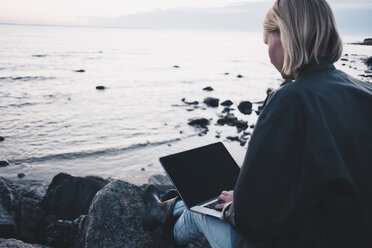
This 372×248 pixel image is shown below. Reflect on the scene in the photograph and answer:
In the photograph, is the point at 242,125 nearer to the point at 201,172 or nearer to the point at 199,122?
the point at 199,122

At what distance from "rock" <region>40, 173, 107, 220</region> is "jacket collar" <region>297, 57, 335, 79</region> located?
4.80 metres

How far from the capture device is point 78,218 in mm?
4777

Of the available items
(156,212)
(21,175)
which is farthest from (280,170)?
(21,175)

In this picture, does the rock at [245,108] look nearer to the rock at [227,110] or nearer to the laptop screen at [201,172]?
the rock at [227,110]

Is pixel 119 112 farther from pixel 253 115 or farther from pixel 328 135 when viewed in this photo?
pixel 328 135

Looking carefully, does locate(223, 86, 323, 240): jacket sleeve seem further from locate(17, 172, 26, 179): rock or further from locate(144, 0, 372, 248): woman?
locate(17, 172, 26, 179): rock

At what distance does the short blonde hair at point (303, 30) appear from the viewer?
1743mm

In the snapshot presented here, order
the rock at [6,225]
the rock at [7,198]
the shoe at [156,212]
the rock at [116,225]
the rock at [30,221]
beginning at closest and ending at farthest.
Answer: the shoe at [156,212], the rock at [116,225], the rock at [6,225], the rock at [30,221], the rock at [7,198]

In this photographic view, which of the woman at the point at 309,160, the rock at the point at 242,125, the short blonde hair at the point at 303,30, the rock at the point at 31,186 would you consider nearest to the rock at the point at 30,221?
the rock at the point at 31,186

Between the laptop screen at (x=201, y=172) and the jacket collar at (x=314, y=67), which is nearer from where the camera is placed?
the jacket collar at (x=314, y=67)

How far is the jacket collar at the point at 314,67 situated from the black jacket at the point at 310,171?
96mm

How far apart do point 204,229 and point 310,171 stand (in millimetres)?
1440

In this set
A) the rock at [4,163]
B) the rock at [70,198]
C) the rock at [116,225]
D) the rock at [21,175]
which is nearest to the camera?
the rock at [116,225]

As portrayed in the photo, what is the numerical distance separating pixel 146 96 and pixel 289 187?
1944cm
